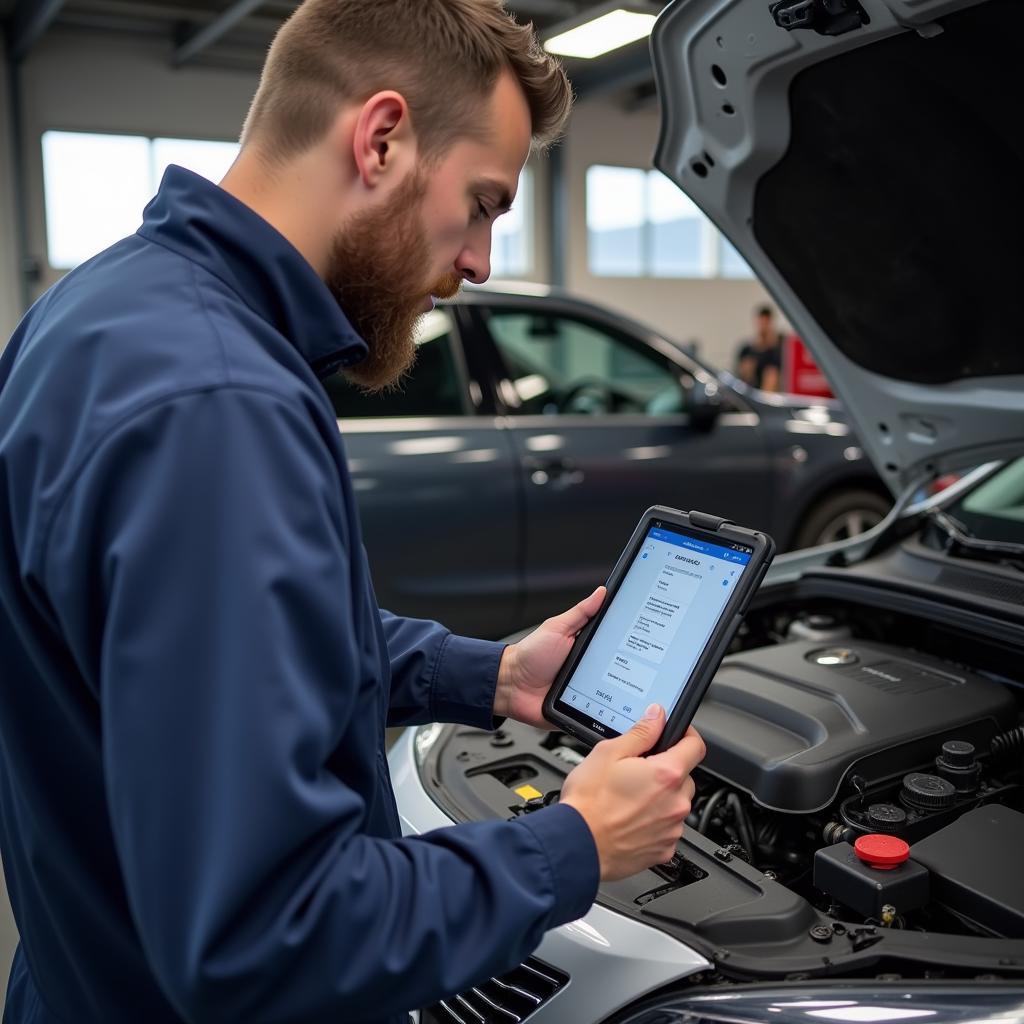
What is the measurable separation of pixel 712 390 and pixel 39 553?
11.7 feet

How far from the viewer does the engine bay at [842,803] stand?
1202 mm

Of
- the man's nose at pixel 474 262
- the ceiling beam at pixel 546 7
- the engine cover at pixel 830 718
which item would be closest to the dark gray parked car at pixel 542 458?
the engine cover at pixel 830 718

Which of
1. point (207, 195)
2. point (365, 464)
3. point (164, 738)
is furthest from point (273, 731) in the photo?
point (365, 464)

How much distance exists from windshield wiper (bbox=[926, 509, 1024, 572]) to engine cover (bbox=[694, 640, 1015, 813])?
352 millimetres

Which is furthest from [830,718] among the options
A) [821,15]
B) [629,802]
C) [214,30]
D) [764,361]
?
[214,30]

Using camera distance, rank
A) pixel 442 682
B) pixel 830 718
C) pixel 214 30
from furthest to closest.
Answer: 1. pixel 214 30
2. pixel 830 718
3. pixel 442 682

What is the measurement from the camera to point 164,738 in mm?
722

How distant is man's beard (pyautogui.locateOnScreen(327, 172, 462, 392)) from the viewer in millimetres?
961

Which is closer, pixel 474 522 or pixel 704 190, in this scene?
pixel 704 190

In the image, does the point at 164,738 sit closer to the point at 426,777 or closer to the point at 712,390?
the point at 426,777

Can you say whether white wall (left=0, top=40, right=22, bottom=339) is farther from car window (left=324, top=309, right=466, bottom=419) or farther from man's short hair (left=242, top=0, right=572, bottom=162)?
man's short hair (left=242, top=0, right=572, bottom=162)

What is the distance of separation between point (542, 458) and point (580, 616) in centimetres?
240

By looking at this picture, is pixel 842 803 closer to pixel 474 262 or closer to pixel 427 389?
pixel 474 262

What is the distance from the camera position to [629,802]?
3.05 feet
